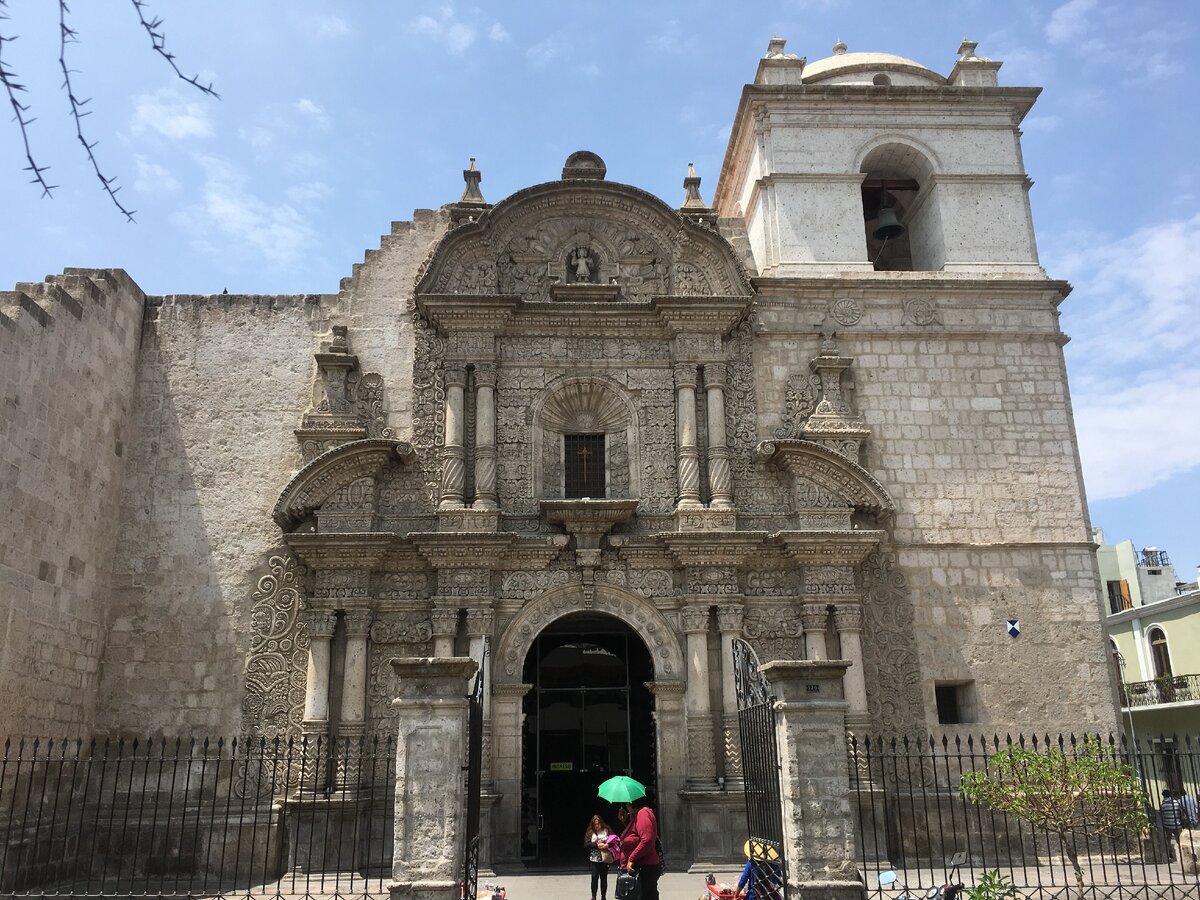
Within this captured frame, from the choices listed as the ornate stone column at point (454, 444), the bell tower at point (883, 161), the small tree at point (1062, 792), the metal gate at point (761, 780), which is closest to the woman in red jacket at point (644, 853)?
the metal gate at point (761, 780)

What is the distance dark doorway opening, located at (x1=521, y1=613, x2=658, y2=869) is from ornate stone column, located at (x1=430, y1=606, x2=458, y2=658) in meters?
1.82

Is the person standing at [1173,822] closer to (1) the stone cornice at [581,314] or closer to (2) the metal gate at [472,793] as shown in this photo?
(2) the metal gate at [472,793]

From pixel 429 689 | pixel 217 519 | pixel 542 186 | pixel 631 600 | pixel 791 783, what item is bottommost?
pixel 791 783

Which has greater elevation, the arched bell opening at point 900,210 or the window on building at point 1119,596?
the arched bell opening at point 900,210

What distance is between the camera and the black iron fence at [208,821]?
11.2 metres

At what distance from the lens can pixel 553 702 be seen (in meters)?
14.5

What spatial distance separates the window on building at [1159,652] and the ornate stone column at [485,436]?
18.7m

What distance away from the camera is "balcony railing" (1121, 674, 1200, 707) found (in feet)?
69.0

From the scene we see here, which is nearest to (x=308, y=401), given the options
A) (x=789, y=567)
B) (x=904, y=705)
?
(x=789, y=567)

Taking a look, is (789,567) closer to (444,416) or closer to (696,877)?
(696,877)

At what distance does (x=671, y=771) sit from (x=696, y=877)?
133 centimetres

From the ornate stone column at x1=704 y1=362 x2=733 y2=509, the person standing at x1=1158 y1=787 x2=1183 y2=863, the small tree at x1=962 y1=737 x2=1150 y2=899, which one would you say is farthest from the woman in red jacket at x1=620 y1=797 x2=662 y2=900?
the person standing at x1=1158 y1=787 x2=1183 y2=863

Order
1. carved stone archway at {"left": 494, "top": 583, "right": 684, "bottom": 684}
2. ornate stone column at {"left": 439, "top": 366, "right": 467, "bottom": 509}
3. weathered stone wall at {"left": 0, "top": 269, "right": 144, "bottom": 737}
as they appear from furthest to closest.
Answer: ornate stone column at {"left": 439, "top": 366, "right": 467, "bottom": 509}, carved stone archway at {"left": 494, "top": 583, "right": 684, "bottom": 684}, weathered stone wall at {"left": 0, "top": 269, "right": 144, "bottom": 737}

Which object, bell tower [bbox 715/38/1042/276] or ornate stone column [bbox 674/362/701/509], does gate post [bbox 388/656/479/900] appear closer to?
ornate stone column [bbox 674/362/701/509]
